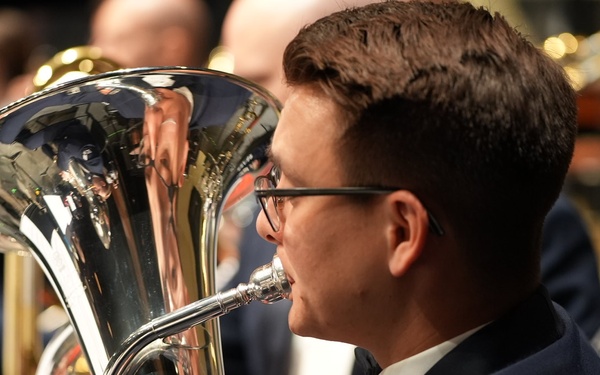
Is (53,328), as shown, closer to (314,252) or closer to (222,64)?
(222,64)

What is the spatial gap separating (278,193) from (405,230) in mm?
129

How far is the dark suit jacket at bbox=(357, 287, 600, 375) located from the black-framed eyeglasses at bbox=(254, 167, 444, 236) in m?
0.10

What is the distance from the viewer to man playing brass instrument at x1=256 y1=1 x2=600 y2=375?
3.05ft

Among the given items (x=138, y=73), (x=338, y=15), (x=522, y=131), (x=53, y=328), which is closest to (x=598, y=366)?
(x=522, y=131)

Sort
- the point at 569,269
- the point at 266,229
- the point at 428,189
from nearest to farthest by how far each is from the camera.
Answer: the point at 428,189, the point at 266,229, the point at 569,269

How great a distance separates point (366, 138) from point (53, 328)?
47.8 inches

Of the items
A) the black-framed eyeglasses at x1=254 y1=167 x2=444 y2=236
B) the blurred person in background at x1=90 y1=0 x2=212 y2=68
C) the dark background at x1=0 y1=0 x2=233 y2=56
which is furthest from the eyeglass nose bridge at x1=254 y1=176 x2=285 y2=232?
the dark background at x1=0 y1=0 x2=233 y2=56

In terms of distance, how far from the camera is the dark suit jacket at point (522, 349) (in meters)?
0.93

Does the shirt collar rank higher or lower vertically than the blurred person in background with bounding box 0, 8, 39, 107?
lower

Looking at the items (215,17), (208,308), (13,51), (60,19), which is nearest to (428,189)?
(208,308)

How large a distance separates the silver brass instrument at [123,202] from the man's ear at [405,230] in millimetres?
232

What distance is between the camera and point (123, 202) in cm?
112

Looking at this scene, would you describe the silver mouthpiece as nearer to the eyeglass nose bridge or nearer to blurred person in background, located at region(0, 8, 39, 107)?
the eyeglass nose bridge

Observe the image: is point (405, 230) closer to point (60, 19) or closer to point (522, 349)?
point (522, 349)
